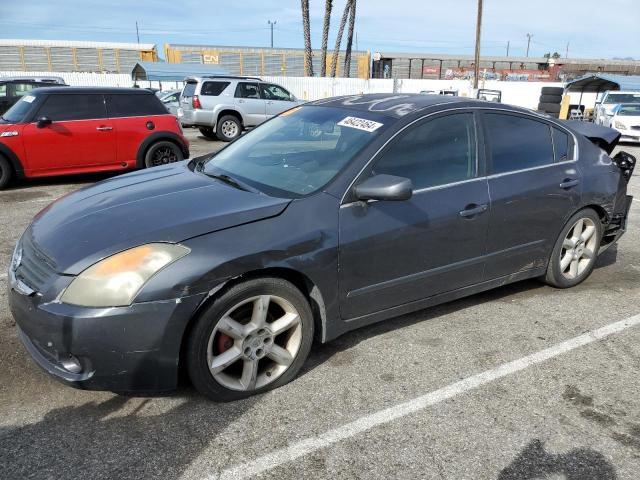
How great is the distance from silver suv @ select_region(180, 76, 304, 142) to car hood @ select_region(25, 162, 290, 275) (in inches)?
476

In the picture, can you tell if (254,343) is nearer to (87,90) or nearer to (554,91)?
(87,90)

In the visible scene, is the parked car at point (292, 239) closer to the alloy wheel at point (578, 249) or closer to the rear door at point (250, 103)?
the alloy wheel at point (578, 249)

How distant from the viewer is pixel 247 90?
620 inches

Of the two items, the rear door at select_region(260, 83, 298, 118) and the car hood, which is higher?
the car hood

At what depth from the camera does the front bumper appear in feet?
7.88

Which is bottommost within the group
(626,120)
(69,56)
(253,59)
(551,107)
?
(551,107)

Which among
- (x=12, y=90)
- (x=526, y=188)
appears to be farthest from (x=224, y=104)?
(x=526, y=188)

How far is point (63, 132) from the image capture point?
8.30m

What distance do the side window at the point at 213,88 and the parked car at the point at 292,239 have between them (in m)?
11.9

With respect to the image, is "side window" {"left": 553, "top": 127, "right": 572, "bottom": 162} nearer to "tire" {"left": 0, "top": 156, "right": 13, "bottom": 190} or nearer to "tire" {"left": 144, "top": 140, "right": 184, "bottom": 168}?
"tire" {"left": 144, "top": 140, "right": 184, "bottom": 168}

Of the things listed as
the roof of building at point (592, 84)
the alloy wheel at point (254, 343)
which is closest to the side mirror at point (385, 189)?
the alloy wheel at point (254, 343)

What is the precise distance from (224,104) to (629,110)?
1268 centimetres

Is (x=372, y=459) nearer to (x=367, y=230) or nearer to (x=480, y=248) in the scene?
(x=367, y=230)

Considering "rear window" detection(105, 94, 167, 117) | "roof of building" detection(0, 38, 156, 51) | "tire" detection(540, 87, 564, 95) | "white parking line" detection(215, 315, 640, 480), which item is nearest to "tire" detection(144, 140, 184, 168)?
"rear window" detection(105, 94, 167, 117)
